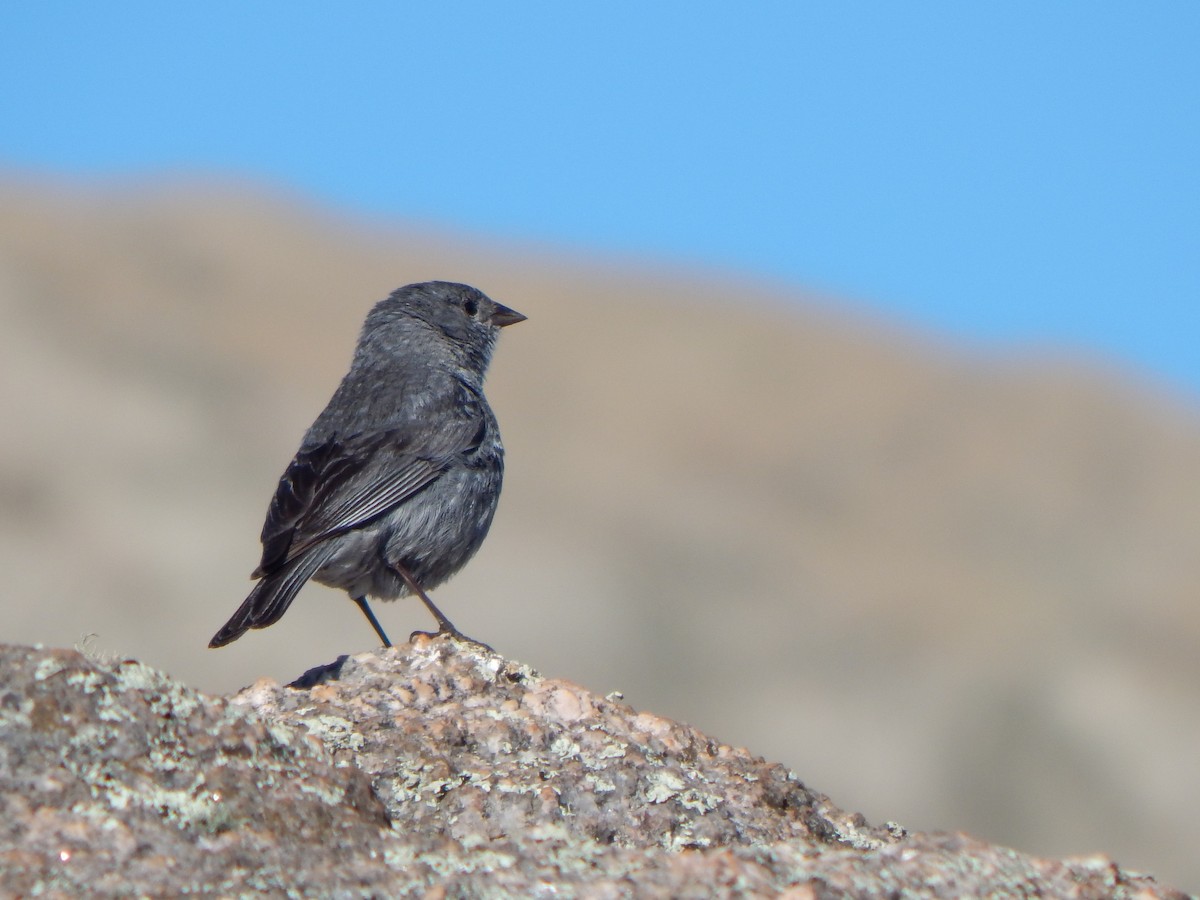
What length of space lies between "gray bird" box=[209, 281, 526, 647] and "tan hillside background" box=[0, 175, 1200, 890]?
9832 mm

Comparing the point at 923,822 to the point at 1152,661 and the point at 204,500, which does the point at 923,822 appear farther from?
the point at 204,500

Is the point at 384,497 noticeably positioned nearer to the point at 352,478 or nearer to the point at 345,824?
the point at 352,478

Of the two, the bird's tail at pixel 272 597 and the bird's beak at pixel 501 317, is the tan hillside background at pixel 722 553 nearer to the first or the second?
the bird's beak at pixel 501 317

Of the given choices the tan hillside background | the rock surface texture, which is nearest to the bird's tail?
the rock surface texture

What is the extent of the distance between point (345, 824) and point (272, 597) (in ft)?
11.2

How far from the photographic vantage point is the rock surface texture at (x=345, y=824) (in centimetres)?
263

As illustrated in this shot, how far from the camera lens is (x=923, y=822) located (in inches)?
681

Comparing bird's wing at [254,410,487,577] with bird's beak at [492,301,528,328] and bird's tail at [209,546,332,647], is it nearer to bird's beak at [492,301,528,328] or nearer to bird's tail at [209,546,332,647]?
bird's tail at [209,546,332,647]

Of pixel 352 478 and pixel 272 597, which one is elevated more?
pixel 352 478

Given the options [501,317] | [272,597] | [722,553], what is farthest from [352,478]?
[722,553]

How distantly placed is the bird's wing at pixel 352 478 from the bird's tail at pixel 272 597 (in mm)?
40

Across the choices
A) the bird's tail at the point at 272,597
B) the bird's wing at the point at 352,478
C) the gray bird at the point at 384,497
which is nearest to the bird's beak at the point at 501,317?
the gray bird at the point at 384,497

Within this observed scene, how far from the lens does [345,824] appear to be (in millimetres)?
2922

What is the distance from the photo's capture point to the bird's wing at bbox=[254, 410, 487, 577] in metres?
6.54
